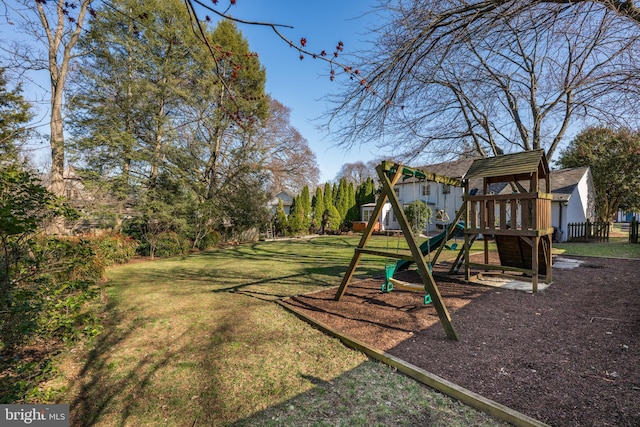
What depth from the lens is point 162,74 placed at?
1359 cm

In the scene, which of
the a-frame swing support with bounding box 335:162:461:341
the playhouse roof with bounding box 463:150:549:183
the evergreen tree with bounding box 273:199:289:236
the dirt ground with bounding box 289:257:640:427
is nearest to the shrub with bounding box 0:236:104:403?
the dirt ground with bounding box 289:257:640:427

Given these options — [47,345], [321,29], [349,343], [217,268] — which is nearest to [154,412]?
[349,343]

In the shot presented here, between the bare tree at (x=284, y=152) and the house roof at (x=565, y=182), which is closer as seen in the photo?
the house roof at (x=565, y=182)

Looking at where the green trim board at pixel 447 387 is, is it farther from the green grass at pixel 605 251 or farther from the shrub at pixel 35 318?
the green grass at pixel 605 251

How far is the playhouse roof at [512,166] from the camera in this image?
5.75m

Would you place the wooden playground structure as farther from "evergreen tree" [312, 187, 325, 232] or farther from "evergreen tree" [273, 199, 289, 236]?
"evergreen tree" [312, 187, 325, 232]

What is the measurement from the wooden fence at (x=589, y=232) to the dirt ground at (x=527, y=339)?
490 inches

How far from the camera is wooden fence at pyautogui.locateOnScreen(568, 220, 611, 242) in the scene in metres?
15.9

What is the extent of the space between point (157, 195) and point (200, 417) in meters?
12.4

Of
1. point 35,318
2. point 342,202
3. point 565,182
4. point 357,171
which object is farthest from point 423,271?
point 357,171

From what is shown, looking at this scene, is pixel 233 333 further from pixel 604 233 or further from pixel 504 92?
pixel 604 233

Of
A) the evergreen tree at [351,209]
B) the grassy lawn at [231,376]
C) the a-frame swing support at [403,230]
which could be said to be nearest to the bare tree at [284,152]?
the evergreen tree at [351,209]

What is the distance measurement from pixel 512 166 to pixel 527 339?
3.78 m

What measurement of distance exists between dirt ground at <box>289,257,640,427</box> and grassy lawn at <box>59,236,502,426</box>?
486 mm
